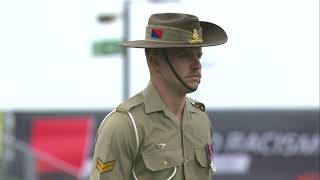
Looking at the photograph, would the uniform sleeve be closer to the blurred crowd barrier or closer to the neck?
the neck

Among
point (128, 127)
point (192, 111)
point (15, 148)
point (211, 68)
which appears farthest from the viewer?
point (211, 68)

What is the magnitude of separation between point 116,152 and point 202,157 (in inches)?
16.4

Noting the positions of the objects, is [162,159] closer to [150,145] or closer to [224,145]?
[150,145]

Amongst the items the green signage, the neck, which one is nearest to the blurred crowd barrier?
the green signage

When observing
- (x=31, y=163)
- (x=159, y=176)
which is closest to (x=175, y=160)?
(x=159, y=176)

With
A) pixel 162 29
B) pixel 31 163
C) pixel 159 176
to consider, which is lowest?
pixel 31 163

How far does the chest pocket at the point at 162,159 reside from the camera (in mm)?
3725

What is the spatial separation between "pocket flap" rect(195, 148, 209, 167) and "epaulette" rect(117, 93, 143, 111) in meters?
0.31

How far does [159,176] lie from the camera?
3758mm

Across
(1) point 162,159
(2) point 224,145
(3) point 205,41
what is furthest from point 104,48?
(1) point 162,159

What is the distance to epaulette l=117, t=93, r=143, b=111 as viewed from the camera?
379cm

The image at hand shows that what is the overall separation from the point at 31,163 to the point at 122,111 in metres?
13.3

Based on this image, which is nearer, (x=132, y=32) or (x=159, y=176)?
(x=159, y=176)

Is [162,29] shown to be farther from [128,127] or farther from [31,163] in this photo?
[31,163]
